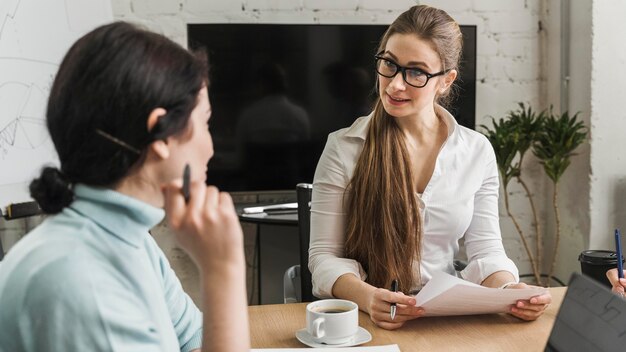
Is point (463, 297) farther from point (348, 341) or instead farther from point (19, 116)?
point (19, 116)

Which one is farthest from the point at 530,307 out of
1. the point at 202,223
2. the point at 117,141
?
the point at 117,141

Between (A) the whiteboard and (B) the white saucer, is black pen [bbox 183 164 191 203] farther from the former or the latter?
(A) the whiteboard

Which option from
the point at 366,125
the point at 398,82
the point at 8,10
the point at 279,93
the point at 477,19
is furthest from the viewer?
the point at 477,19

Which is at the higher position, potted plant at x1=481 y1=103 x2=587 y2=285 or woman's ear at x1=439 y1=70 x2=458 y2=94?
woman's ear at x1=439 y1=70 x2=458 y2=94

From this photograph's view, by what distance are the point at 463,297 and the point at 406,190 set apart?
15.7 inches

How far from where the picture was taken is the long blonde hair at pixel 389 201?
136 cm

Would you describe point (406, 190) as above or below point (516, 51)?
below

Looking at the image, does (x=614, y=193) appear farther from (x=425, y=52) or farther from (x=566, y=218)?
(x=425, y=52)

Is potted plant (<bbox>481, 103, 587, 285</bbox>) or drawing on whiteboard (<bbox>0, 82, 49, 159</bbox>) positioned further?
potted plant (<bbox>481, 103, 587, 285</bbox>)

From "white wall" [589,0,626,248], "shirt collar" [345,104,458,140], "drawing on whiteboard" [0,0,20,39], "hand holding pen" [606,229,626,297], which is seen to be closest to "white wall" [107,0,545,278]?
"white wall" [589,0,626,248]

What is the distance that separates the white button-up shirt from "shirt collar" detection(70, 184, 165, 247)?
677mm

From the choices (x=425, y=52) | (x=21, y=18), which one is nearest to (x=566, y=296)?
(x=425, y=52)

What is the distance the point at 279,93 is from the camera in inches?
101

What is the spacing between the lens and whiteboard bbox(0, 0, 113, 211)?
1.83 meters
